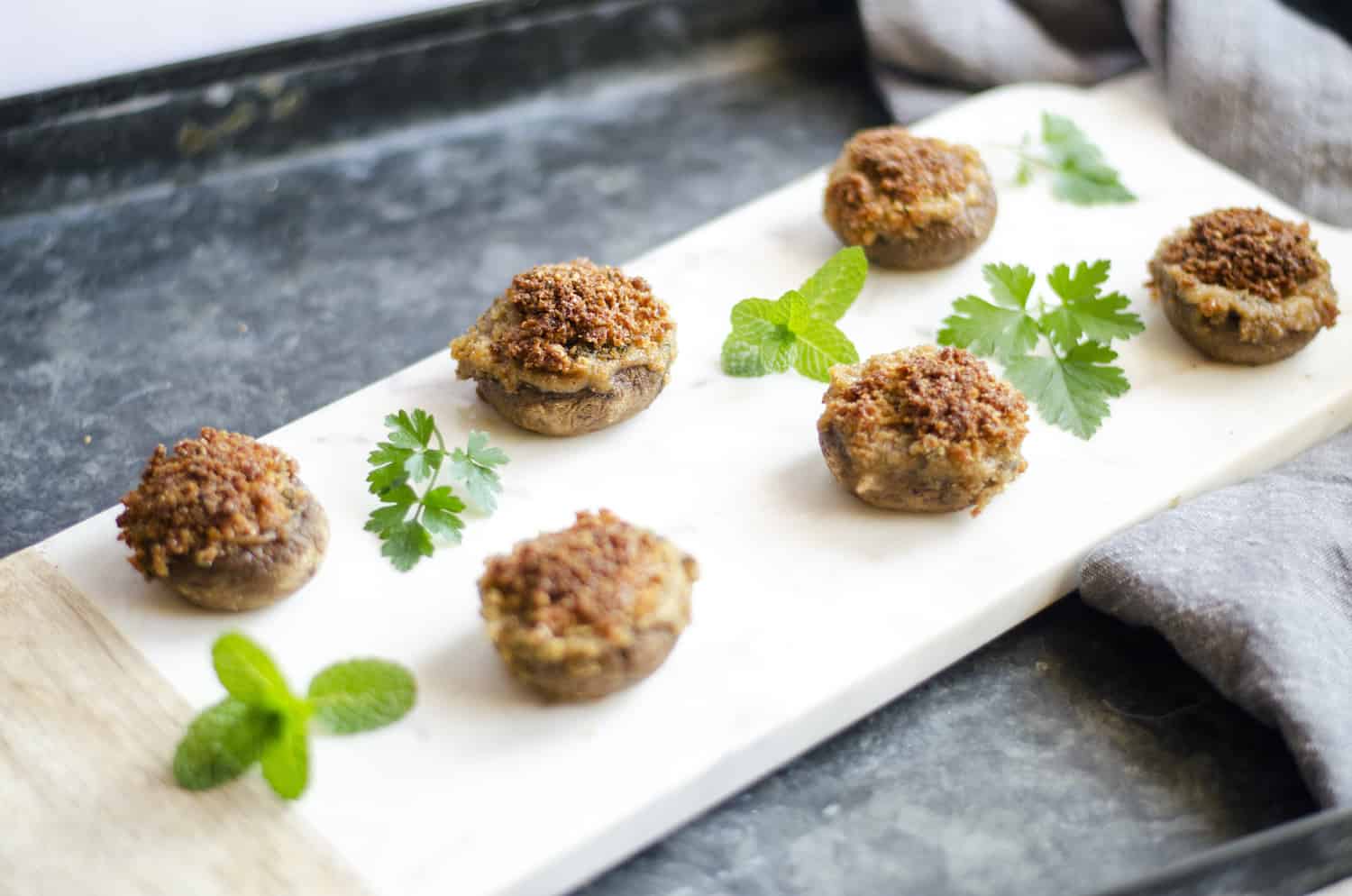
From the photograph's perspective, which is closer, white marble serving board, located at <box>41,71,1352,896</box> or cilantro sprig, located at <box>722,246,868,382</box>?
white marble serving board, located at <box>41,71,1352,896</box>

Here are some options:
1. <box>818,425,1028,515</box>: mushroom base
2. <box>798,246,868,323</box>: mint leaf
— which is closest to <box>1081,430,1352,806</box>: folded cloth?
<box>818,425,1028,515</box>: mushroom base

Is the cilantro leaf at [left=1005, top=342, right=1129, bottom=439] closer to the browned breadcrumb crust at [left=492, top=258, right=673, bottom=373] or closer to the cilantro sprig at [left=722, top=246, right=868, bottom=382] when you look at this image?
the cilantro sprig at [left=722, top=246, right=868, bottom=382]

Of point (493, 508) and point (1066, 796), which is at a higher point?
point (493, 508)

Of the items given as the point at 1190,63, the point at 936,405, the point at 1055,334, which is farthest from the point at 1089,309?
the point at 1190,63

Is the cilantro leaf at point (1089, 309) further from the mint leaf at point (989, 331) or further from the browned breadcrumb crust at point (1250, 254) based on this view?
the browned breadcrumb crust at point (1250, 254)

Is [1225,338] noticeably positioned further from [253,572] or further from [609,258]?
[253,572]

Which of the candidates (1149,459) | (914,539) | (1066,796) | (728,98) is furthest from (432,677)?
(728,98)

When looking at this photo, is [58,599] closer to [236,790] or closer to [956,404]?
[236,790]

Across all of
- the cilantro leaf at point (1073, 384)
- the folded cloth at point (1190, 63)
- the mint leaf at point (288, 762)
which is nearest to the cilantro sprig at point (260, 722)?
the mint leaf at point (288, 762)
